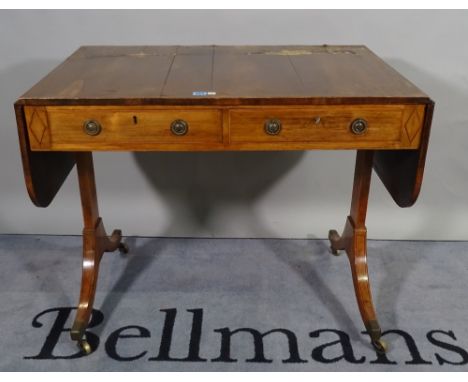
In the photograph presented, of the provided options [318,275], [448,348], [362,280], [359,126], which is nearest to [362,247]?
[362,280]

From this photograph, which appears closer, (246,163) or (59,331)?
(59,331)

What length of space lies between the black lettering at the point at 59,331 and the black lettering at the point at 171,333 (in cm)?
23

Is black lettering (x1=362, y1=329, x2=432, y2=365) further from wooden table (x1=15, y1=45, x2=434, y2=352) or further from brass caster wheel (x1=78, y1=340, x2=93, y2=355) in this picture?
brass caster wheel (x1=78, y1=340, x2=93, y2=355)

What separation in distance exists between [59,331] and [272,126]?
109 cm

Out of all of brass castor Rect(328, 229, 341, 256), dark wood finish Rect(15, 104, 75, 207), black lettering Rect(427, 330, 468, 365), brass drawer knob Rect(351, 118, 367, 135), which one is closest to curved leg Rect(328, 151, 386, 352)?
black lettering Rect(427, 330, 468, 365)

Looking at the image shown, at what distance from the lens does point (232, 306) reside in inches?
83.0

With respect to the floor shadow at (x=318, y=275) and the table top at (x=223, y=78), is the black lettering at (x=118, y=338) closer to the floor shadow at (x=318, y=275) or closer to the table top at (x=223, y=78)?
the floor shadow at (x=318, y=275)

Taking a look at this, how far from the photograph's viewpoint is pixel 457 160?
2420 millimetres

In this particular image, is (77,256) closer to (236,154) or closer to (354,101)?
(236,154)

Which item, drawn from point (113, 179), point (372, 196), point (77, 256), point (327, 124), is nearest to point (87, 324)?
point (77, 256)

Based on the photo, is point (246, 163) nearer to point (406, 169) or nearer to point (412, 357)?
point (406, 169)

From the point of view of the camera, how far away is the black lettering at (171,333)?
186 cm

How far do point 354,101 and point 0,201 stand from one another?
5.77 ft

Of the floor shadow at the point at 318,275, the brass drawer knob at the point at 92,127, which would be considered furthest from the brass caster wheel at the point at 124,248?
the brass drawer knob at the point at 92,127
